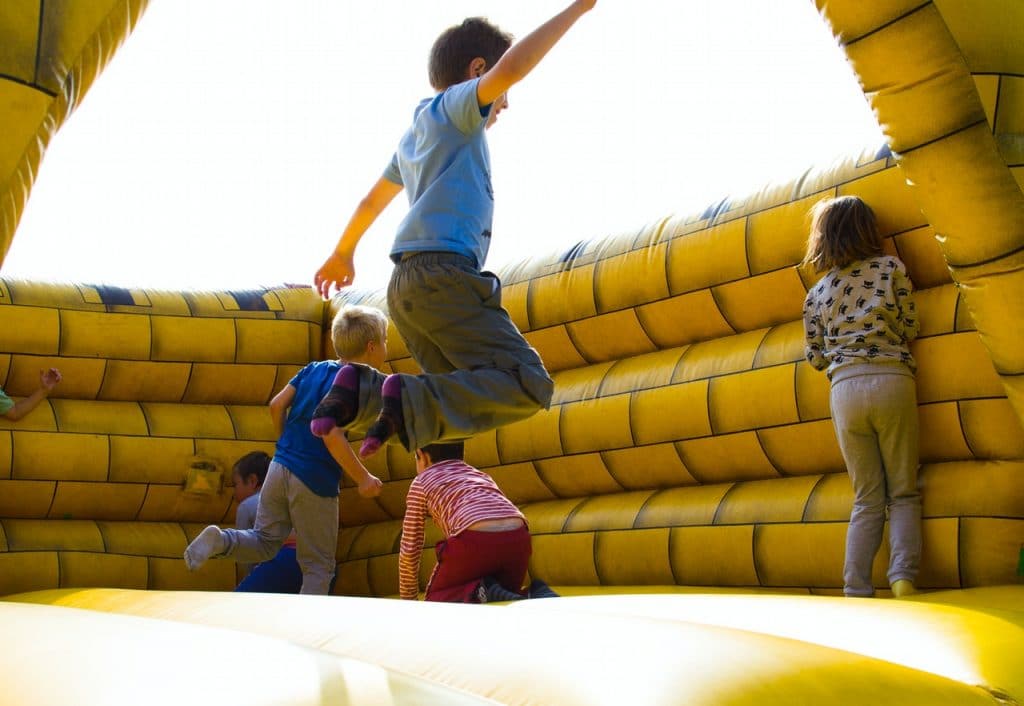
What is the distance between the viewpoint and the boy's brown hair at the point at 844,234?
2.12m

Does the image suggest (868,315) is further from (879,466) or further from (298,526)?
(298,526)

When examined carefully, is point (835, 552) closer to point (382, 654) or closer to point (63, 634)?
point (382, 654)

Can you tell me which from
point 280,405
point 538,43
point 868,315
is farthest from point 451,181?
point 280,405

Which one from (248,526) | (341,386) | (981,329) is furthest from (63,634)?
(248,526)

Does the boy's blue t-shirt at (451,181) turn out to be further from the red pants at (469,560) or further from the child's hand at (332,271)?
the red pants at (469,560)

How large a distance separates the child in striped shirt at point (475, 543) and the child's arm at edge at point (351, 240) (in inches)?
18.4

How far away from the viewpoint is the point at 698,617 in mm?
1405

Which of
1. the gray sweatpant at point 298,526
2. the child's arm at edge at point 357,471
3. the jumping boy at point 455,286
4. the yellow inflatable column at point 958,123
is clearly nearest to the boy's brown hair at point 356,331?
the child's arm at edge at point 357,471

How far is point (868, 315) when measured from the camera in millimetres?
2062

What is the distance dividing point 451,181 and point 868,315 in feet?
2.94

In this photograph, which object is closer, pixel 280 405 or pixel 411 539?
pixel 411 539

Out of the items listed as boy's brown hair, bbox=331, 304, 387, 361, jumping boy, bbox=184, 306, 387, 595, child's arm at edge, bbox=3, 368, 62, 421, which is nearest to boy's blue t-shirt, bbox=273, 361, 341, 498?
jumping boy, bbox=184, 306, 387, 595

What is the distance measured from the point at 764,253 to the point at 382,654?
1603 millimetres

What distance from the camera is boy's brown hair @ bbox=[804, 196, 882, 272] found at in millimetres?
2123
